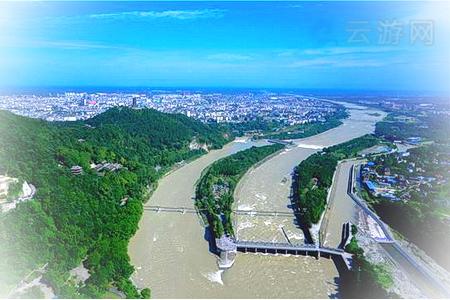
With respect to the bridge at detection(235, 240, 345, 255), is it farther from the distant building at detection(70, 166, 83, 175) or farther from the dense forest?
the distant building at detection(70, 166, 83, 175)

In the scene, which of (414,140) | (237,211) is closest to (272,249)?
(237,211)

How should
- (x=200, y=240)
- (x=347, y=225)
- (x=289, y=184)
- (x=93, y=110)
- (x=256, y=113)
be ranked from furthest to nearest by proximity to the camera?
(x=256, y=113), (x=93, y=110), (x=289, y=184), (x=347, y=225), (x=200, y=240)

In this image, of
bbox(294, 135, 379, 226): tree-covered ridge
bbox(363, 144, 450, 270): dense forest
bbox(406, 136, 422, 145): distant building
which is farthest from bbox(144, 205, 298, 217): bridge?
bbox(406, 136, 422, 145): distant building

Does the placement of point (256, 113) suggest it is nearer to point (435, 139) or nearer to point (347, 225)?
point (435, 139)

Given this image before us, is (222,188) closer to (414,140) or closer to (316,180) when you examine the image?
(316,180)

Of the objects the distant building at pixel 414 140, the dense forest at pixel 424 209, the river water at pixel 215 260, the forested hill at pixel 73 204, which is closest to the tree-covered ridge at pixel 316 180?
the river water at pixel 215 260

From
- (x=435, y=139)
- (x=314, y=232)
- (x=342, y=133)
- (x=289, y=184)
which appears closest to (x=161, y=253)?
(x=314, y=232)

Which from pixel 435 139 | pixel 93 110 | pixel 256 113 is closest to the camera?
pixel 435 139
